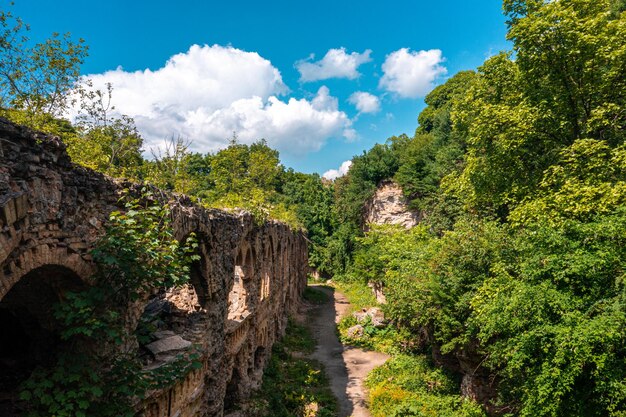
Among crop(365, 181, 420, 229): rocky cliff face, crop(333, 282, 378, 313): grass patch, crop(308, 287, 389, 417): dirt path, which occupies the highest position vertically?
crop(365, 181, 420, 229): rocky cliff face

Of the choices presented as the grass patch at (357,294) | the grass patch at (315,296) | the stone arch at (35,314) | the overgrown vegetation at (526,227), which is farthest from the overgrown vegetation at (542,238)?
the grass patch at (315,296)

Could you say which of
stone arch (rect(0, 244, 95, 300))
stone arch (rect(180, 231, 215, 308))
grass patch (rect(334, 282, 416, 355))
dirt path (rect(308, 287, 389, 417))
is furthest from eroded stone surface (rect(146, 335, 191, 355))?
grass patch (rect(334, 282, 416, 355))

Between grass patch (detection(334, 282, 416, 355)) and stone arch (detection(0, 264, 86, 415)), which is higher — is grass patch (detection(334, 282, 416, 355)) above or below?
below

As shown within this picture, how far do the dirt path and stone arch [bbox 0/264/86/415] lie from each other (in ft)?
37.0

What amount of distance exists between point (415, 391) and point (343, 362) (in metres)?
5.42

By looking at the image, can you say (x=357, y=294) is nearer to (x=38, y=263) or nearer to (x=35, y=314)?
(x=35, y=314)

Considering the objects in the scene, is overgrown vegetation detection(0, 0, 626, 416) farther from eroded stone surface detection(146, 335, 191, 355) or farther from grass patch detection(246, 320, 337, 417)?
eroded stone surface detection(146, 335, 191, 355)

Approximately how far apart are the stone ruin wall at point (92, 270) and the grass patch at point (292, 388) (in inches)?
33.1

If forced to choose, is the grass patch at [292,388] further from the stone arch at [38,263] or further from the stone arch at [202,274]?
the stone arch at [38,263]

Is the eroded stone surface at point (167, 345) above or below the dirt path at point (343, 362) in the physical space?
above

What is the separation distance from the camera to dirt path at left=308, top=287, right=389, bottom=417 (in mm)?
14938

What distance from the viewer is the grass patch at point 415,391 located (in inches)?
509

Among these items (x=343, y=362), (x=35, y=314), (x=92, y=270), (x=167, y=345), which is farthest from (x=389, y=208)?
(x=35, y=314)

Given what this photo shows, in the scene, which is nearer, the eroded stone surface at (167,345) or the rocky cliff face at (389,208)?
the eroded stone surface at (167,345)
